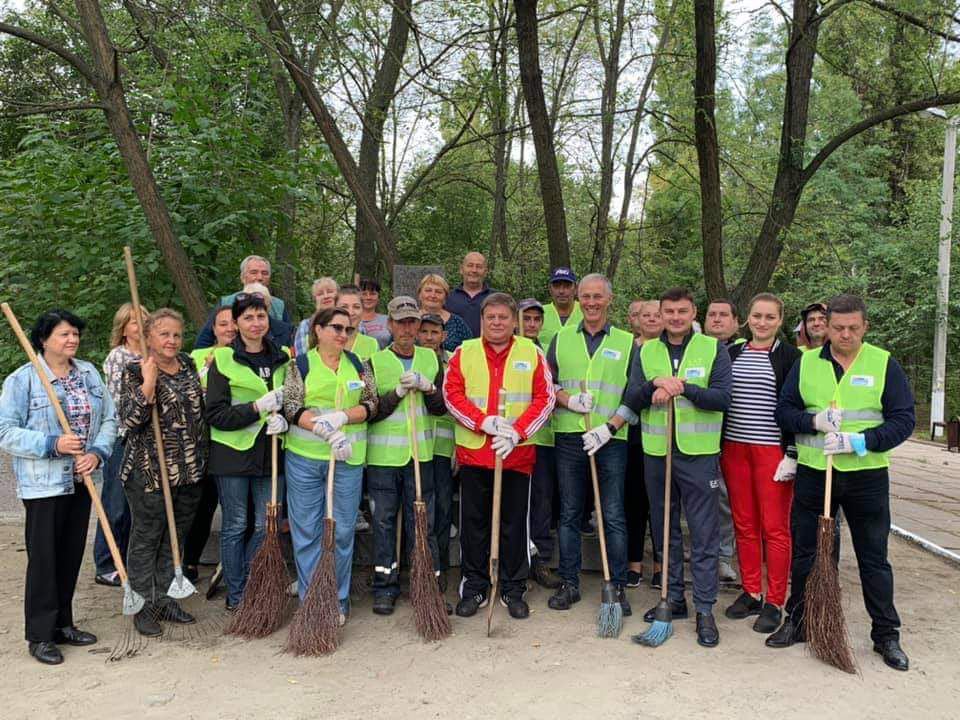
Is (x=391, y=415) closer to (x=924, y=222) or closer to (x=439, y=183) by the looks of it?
(x=439, y=183)

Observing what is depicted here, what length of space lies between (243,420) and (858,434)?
3410mm

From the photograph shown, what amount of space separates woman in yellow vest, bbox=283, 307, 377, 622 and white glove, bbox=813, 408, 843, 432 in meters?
2.54

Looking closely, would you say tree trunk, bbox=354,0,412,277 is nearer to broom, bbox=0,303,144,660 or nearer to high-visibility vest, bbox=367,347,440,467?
high-visibility vest, bbox=367,347,440,467

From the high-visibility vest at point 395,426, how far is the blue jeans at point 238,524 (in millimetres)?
694


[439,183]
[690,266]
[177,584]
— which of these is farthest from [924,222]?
[177,584]

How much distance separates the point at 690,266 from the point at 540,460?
18.2 meters

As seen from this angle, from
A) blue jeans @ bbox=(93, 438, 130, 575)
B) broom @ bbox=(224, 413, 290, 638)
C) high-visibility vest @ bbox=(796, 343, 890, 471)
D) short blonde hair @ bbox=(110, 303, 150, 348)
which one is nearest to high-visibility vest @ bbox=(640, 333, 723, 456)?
high-visibility vest @ bbox=(796, 343, 890, 471)

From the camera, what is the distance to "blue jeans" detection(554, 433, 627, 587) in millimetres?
4844

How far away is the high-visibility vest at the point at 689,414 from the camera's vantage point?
178 inches

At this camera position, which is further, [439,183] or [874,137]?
[874,137]

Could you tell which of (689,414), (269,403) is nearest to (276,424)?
(269,403)

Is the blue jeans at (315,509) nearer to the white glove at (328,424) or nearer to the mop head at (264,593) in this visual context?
the mop head at (264,593)

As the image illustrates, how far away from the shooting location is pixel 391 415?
192 inches

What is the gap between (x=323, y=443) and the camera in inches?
178
